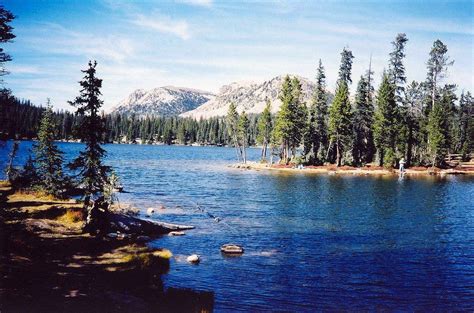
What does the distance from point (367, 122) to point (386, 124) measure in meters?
7.71

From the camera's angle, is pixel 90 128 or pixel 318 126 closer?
pixel 90 128

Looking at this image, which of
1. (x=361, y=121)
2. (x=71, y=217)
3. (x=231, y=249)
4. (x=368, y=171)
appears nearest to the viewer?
(x=231, y=249)

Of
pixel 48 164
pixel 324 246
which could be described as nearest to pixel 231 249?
pixel 324 246

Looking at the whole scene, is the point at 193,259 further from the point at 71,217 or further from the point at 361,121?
the point at 361,121

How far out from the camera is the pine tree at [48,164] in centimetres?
→ 4325

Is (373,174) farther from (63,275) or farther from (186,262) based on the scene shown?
(63,275)

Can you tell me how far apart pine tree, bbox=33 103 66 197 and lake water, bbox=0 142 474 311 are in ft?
30.1

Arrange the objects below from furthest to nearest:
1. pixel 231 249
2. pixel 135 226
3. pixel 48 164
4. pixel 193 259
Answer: pixel 48 164, pixel 135 226, pixel 231 249, pixel 193 259

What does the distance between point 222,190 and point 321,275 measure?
125 ft

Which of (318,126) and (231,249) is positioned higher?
(318,126)

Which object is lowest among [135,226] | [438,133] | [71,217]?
[135,226]

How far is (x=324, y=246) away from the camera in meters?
32.5

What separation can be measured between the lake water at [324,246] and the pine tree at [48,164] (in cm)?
917

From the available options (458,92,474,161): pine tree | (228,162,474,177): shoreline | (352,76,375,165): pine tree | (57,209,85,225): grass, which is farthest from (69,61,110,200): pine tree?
(458,92,474,161): pine tree
